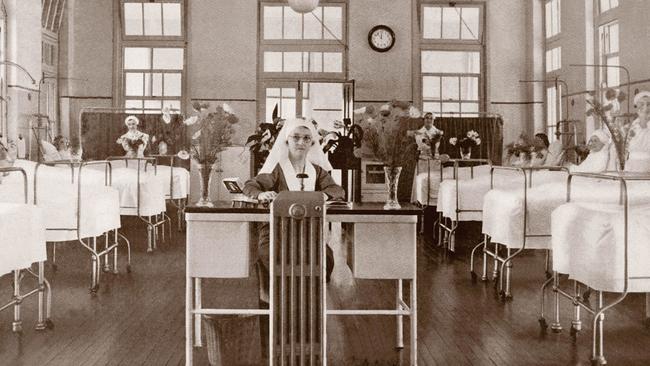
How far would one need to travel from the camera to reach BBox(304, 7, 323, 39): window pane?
13188 mm

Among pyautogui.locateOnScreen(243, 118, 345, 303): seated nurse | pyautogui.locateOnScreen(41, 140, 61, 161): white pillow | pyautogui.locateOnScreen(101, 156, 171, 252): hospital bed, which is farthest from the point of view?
pyautogui.locateOnScreen(41, 140, 61, 161): white pillow

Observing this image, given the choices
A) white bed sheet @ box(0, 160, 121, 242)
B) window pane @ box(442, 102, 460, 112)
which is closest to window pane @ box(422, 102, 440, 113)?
window pane @ box(442, 102, 460, 112)

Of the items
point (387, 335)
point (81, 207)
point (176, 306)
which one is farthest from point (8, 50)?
point (387, 335)

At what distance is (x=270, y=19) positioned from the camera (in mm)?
13227

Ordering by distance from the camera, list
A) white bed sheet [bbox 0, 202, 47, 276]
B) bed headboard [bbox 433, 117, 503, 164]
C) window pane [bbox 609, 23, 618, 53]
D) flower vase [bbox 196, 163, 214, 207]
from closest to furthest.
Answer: white bed sheet [bbox 0, 202, 47, 276], flower vase [bbox 196, 163, 214, 207], window pane [bbox 609, 23, 618, 53], bed headboard [bbox 433, 117, 503, 164]

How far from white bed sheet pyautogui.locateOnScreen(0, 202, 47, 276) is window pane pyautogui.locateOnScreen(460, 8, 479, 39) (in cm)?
1053

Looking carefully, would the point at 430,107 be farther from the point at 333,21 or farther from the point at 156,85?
the point at 156,85

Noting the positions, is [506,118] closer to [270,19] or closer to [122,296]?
[270,19]

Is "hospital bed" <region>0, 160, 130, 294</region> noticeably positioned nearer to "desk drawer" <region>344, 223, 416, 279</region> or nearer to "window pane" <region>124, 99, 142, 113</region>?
"desk drawer" <region>344, 223, 416, 279</region>

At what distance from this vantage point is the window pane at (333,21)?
13.1 m

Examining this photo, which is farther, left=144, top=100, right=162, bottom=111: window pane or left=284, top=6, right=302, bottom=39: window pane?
left=284, top=6, right=302, bottom=39: window pane

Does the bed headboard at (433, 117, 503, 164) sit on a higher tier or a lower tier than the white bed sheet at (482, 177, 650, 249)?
higher

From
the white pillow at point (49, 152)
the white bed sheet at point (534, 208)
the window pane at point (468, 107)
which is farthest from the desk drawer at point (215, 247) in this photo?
the window pane at point (468, 107)

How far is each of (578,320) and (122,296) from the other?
3.36 metres
